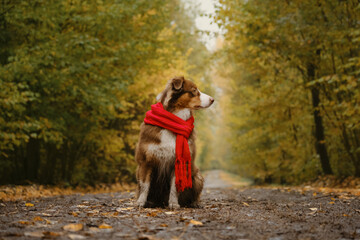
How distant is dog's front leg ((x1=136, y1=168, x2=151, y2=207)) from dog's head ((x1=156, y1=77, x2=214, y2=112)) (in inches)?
40.8

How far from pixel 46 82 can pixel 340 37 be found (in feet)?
29.0

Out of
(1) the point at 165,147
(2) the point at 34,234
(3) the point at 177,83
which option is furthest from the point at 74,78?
(2) the point at 34,234

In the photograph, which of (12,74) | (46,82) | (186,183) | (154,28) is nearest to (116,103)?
(46,82)

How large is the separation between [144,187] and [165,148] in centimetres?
70

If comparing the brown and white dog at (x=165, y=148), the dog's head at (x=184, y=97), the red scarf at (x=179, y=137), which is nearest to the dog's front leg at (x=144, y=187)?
the brown and white dog at (x=165, y=148)

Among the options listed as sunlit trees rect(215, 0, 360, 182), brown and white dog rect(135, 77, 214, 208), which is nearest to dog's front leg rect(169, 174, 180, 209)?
brown and white dog rect(135, 77, 214, 208)

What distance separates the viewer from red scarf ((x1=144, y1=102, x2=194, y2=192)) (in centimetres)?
485

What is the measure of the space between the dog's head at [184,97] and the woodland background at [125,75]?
263 cm

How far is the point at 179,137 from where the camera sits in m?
Answer: 4.87

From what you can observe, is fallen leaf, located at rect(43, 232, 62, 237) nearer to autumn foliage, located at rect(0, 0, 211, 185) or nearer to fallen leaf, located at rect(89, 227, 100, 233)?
fallen leaf, located at rect(89, 227, 100, 233)

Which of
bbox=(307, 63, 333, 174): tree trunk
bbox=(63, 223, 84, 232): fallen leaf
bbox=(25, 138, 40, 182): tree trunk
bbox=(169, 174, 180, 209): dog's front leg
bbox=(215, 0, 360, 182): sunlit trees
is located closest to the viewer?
bbox=(63, 223, 84, 232): fallen leaf

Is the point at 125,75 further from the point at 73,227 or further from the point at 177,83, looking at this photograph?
the point at 73,227

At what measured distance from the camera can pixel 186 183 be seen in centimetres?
494

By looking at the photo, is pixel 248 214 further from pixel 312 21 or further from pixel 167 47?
pixel 167 47
